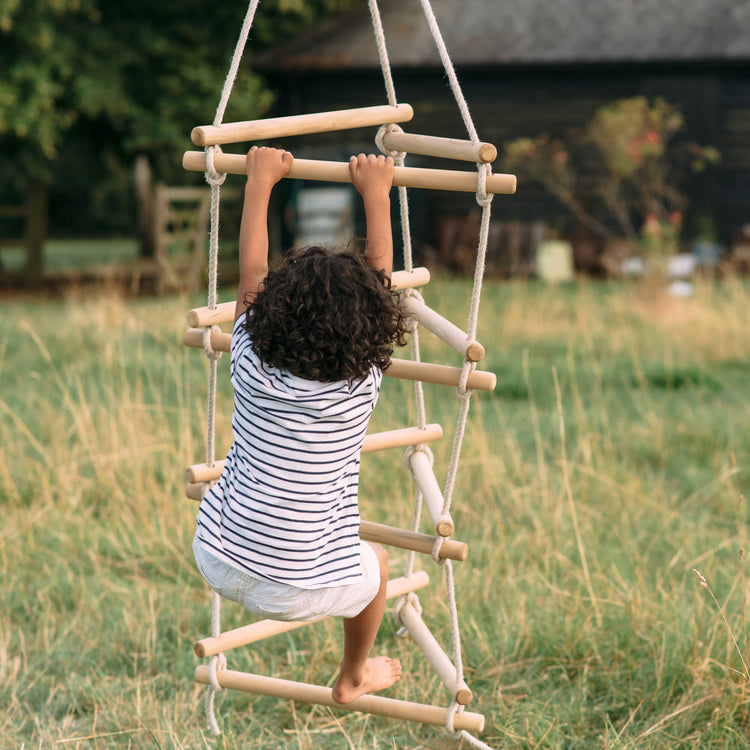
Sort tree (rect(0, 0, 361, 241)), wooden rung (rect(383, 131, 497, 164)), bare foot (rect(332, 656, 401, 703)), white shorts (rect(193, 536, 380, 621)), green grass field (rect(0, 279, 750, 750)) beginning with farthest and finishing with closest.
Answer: tree (rect(0, 0, 361, 241)) < green grass field (rect(0, 279, 750, 750)) < bare foot (rect(332, 656, 401, 703)) < wooden rung (rect(383, 131, 497, 164)) < white shorts (rect(193, 536, 380, 621))

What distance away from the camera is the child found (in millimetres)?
2176

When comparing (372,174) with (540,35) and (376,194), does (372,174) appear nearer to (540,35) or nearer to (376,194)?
(376,194)

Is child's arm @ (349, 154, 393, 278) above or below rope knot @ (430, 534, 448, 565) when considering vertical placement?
above

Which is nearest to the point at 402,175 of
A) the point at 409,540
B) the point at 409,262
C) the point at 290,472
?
the point at 409,262

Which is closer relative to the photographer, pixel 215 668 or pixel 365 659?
pixel 365 659

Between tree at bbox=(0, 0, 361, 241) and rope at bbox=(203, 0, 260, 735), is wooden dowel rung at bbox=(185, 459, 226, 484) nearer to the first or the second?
rope at bbox=(203, 0, 260, 735)

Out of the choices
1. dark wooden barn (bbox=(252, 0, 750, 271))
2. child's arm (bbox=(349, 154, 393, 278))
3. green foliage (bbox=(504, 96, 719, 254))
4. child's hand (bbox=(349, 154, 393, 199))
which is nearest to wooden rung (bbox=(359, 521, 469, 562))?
child's arm (bbox=(349, 154, 393, 278))

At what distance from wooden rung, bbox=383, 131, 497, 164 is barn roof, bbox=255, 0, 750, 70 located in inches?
500

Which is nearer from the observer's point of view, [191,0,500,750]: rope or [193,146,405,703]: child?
[193,146,405,703]: child

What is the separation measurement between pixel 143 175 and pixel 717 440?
44.1ft

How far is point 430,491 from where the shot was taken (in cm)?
278

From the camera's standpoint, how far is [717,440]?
17.6 feet

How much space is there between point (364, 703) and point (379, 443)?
65 centimetres

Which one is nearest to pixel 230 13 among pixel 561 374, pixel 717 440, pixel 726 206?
pixel 726 206
